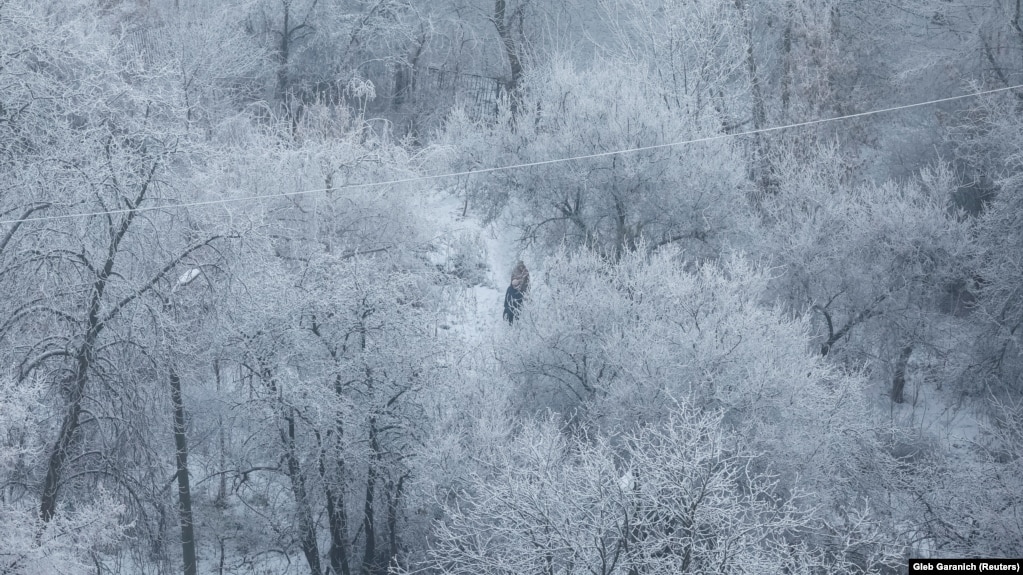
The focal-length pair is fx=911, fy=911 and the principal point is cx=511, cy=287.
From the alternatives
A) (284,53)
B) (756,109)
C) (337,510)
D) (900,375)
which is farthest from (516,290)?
(284,53)

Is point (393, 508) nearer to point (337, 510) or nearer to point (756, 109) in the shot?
point (337, 510)

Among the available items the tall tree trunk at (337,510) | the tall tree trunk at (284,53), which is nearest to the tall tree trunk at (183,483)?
the tall tree trunk at (337,510)

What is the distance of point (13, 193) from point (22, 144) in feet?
1.78

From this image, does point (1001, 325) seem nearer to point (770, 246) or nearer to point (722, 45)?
point (770, 246)

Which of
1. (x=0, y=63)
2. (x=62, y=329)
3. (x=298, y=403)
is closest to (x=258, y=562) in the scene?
(x=298, y=403)

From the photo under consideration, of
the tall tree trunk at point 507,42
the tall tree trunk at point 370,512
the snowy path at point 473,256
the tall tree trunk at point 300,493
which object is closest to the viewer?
the tall tree trunk at point 300,493

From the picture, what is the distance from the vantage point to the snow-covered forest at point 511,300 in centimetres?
927

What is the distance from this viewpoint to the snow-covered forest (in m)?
9.27

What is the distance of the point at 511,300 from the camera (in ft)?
57.5

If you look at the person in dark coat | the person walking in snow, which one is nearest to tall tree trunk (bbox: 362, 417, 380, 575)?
the person in dark coat

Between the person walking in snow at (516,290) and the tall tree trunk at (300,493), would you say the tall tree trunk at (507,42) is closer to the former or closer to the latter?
the person walking in snow at (516,290)

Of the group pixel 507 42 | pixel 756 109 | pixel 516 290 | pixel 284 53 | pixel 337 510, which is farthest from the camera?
pixel 507 42

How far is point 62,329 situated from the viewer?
9539 millimetres

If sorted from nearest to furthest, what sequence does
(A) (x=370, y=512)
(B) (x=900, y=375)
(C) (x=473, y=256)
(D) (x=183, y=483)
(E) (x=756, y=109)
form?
1. (D) (x=183, y=483)
2. (A) (x=370, y=512)
3. (B) (x=900, y=375)
4. (C) (x=473, y=256)
5. (E) (x=756, y=109)
